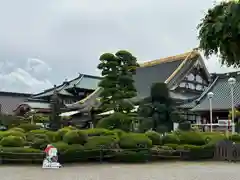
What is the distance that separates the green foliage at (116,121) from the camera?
85.0 ft

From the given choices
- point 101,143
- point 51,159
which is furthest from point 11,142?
point 101,143

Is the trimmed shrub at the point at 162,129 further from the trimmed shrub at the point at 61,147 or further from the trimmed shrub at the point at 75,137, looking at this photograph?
the trimmed shrub at the point at 61,147

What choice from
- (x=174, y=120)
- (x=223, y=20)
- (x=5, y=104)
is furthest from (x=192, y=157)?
(x=5, y=104)

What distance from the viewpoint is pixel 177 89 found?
138 feet

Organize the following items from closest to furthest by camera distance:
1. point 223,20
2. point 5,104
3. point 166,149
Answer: point 223,20 → point 166,149 → point 5,104

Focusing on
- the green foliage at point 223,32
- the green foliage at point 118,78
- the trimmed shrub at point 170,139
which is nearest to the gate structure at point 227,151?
the trimmed shrub at point 170,139

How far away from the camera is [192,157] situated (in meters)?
19.5

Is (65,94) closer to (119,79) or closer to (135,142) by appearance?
(119,79)

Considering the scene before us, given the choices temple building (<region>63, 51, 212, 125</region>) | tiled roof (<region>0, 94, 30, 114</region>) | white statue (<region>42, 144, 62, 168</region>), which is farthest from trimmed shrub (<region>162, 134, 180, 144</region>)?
tiled roof (<region>0, 94, 30, 114</region>)

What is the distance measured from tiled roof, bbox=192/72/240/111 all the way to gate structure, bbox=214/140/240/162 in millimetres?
13243

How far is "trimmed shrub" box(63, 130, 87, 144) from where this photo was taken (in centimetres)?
1839

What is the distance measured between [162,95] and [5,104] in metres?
46.0

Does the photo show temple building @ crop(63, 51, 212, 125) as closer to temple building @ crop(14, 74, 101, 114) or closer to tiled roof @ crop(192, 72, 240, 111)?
tiled roof @ crop(192, 72, 240, 111)

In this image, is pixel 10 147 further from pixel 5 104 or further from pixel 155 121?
pixel 5 104
